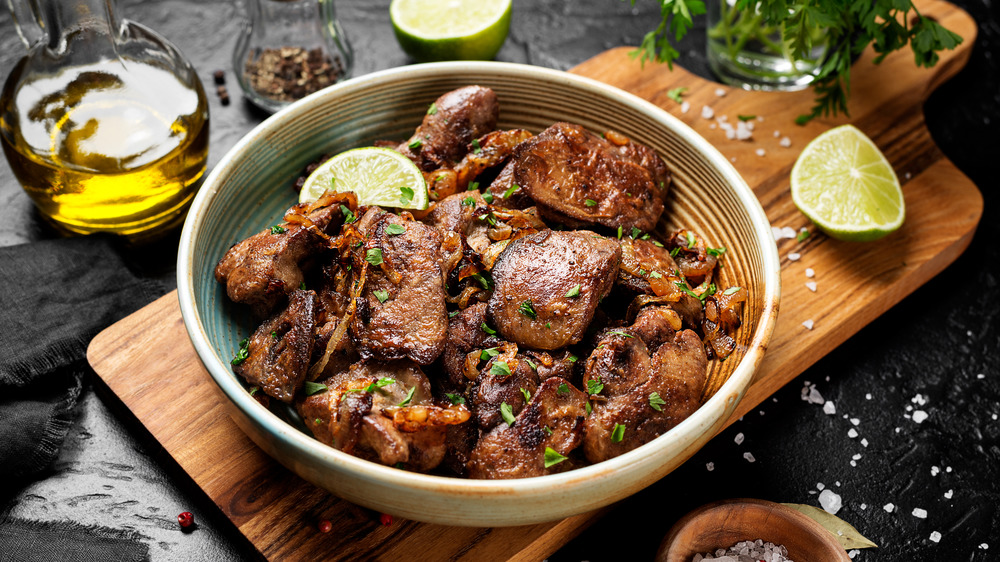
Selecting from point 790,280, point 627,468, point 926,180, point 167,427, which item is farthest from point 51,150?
point 926,180

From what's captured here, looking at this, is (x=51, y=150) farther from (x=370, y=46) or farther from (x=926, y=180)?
(x=926, y=180)

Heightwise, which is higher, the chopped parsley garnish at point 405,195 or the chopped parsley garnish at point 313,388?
the chopped parsley garnish at point 405,195

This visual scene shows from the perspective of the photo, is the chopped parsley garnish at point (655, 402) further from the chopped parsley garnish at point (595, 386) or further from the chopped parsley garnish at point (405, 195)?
the chopped parsley garnish at point (405, 195)

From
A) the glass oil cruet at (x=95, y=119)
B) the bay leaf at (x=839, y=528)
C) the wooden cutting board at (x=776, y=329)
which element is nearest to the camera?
the wooden cutting board at (x=776, y=329)

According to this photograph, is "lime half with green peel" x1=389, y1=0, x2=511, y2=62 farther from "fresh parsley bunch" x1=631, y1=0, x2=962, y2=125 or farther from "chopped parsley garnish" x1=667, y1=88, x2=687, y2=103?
"chopped parsley garnish" x1=667, y1=88, x2=687, y2=103

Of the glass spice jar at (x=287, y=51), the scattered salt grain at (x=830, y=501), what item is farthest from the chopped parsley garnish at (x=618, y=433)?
the glass spice jar at (x=287, y=51)

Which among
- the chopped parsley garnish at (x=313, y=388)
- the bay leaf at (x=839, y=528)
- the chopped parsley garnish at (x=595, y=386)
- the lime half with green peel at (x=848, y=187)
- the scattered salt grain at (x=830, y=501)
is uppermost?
the chopped parsley garnish at (x=595, y=386)
